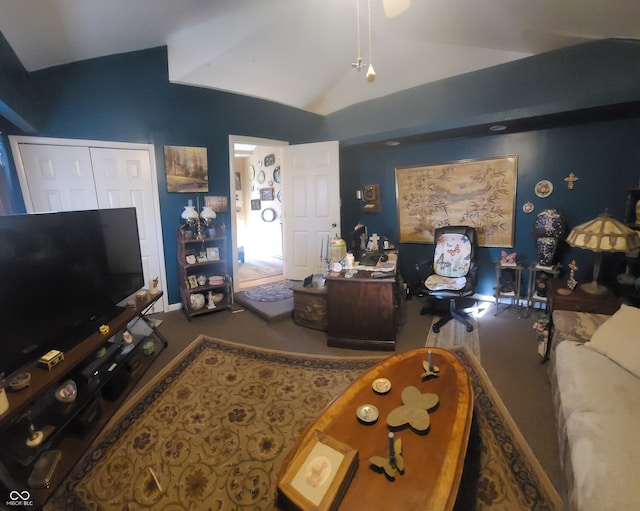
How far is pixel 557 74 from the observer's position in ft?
9.05

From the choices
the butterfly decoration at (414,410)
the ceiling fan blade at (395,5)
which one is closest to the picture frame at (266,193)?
the ceiling fan blade at (395,5)

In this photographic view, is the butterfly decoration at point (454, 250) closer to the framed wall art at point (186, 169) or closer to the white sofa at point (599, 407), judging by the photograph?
the white sofa at point (599, 407)

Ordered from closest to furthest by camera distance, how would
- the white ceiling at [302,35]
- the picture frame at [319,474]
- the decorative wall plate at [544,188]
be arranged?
the picture frame at [319,474] < the white ceiling at [302,35] < the decorative wall plate at [544,188]

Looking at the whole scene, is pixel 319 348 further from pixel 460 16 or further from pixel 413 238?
pixel 460 16

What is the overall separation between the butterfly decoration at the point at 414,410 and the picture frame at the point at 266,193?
5437 millimetres

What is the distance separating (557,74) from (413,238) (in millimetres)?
2254

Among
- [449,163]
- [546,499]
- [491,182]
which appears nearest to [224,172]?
[449,163]

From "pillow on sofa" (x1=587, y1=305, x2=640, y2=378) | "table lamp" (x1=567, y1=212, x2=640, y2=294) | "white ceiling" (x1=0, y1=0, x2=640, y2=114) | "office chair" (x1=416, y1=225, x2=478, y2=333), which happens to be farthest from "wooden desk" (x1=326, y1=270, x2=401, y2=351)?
"white ceiling" (x1=0, y1=0, x2=640, y2=114)

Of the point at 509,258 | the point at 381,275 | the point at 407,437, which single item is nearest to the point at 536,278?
the point at 509,258

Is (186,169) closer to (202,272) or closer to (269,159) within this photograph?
(202,272)

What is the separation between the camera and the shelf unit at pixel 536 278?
319 cm

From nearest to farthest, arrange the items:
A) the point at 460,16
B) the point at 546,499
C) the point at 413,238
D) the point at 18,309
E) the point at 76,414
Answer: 1. the point at 546,499
2. the point at 18,309
3. the point at 76,414
4. the point at 460,16
5. the point at 413,238

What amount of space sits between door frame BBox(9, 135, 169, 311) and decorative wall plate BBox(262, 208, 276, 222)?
A: 3025mm

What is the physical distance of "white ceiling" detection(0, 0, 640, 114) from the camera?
2170 mm
